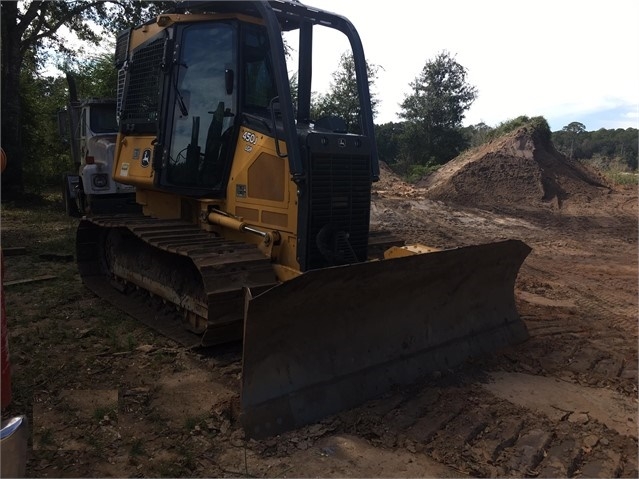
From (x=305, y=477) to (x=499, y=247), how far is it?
2.76 meters

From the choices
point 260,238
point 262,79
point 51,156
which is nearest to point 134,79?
point 262,79

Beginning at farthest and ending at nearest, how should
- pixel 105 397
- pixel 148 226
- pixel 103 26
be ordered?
pixel 103 26 → pixel 148 226 → pixel 105 397

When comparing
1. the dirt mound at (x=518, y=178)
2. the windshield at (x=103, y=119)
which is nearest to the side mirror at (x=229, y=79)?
the windshield at (x=103, y=119)

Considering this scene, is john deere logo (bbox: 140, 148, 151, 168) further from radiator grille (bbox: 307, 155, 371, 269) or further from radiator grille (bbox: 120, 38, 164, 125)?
radiator grille (bbox: 307, 155, 371, 269)

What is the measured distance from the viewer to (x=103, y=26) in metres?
15.6

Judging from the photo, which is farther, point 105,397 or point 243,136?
point 243,136

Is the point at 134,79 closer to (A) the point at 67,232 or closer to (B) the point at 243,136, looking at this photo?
(B) the point at 243,136

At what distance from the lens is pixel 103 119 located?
33.2 feet

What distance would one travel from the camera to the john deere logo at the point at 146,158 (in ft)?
18.5

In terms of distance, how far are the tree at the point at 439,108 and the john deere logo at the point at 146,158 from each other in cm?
2643

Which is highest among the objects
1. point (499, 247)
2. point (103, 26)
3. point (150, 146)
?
point (103, 26)

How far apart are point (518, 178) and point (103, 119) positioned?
1257 centimetres

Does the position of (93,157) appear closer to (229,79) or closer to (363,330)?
(229,79)

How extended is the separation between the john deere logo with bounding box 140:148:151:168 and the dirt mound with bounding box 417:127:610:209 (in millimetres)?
11975
